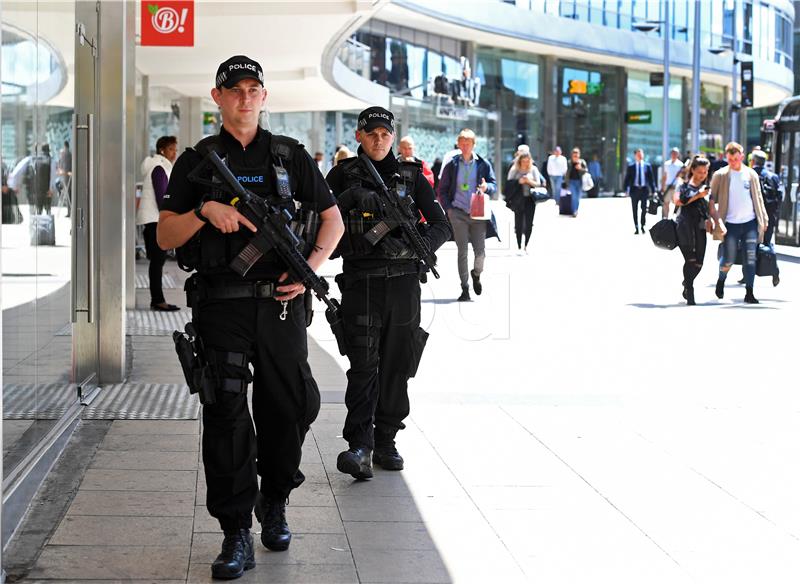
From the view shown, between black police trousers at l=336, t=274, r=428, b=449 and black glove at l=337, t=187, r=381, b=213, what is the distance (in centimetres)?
34

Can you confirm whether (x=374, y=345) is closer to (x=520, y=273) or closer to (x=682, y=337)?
(x=682, y=337)

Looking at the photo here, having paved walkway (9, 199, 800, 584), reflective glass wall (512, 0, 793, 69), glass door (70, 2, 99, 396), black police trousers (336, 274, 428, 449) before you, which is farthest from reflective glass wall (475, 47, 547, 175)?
black police trousers (336, 274, 428, 449)

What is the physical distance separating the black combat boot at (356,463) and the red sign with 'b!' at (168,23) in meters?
10.5

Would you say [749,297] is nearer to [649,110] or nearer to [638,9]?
[638,9]

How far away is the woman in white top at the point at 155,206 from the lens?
1392cm

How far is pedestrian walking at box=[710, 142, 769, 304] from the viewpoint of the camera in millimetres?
15328

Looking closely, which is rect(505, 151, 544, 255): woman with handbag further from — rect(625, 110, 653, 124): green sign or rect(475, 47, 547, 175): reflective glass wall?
rect(625, 110, 653, 124): green sign

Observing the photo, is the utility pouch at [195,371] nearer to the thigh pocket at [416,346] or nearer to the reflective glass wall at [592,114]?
the thigh pocket at [416,346]

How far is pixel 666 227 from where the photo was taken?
15.3 m

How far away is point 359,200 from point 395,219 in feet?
0.65

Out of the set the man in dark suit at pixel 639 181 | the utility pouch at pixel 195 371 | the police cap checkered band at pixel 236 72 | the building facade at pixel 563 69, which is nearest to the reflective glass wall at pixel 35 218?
the utility pouch at pixel 195 371

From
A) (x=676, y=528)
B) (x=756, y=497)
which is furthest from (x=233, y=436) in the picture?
(x=756, y=497)

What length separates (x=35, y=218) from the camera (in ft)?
20.6

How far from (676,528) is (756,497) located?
2.49ft
